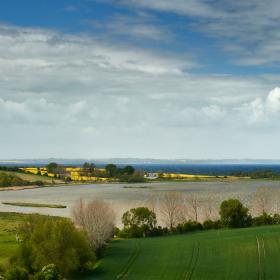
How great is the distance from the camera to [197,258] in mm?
54594

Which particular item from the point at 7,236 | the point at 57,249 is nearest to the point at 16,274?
the point at 57,249

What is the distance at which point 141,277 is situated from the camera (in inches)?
1884

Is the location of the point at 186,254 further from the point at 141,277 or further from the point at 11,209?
the point at 11,209

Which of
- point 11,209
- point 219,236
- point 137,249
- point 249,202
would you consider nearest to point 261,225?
point 219,236

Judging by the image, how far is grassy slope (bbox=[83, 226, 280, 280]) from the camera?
1900 inches

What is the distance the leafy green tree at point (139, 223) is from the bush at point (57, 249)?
20516 millimetres

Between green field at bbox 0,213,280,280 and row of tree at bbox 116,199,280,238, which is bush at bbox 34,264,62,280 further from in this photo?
row of tree at bbox 116,199,280,238

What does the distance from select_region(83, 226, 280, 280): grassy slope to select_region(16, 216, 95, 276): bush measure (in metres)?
2.17

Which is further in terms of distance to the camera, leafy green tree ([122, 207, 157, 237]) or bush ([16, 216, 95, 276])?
leafy green tree ([122, 207, 157, 237])

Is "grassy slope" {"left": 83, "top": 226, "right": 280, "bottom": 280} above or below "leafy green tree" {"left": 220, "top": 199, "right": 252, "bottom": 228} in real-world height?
below

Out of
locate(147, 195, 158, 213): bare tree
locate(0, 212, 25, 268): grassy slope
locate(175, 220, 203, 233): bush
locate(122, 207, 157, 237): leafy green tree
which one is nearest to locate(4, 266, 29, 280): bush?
locate(0, 212, 25, 268): grassy slope

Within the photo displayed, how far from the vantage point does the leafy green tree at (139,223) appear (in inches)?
2945

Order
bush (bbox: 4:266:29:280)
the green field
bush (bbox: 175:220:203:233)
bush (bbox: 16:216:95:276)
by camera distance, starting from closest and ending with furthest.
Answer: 1. bush (bbox: 4:266:29:280)
2. the green field
3. bush (bbox: 16:216:95:276)
4. bush (bbox: 175:220:203:233)

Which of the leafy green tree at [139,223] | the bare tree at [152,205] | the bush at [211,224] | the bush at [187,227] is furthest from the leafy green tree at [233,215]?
the bare tree at [152,205]
